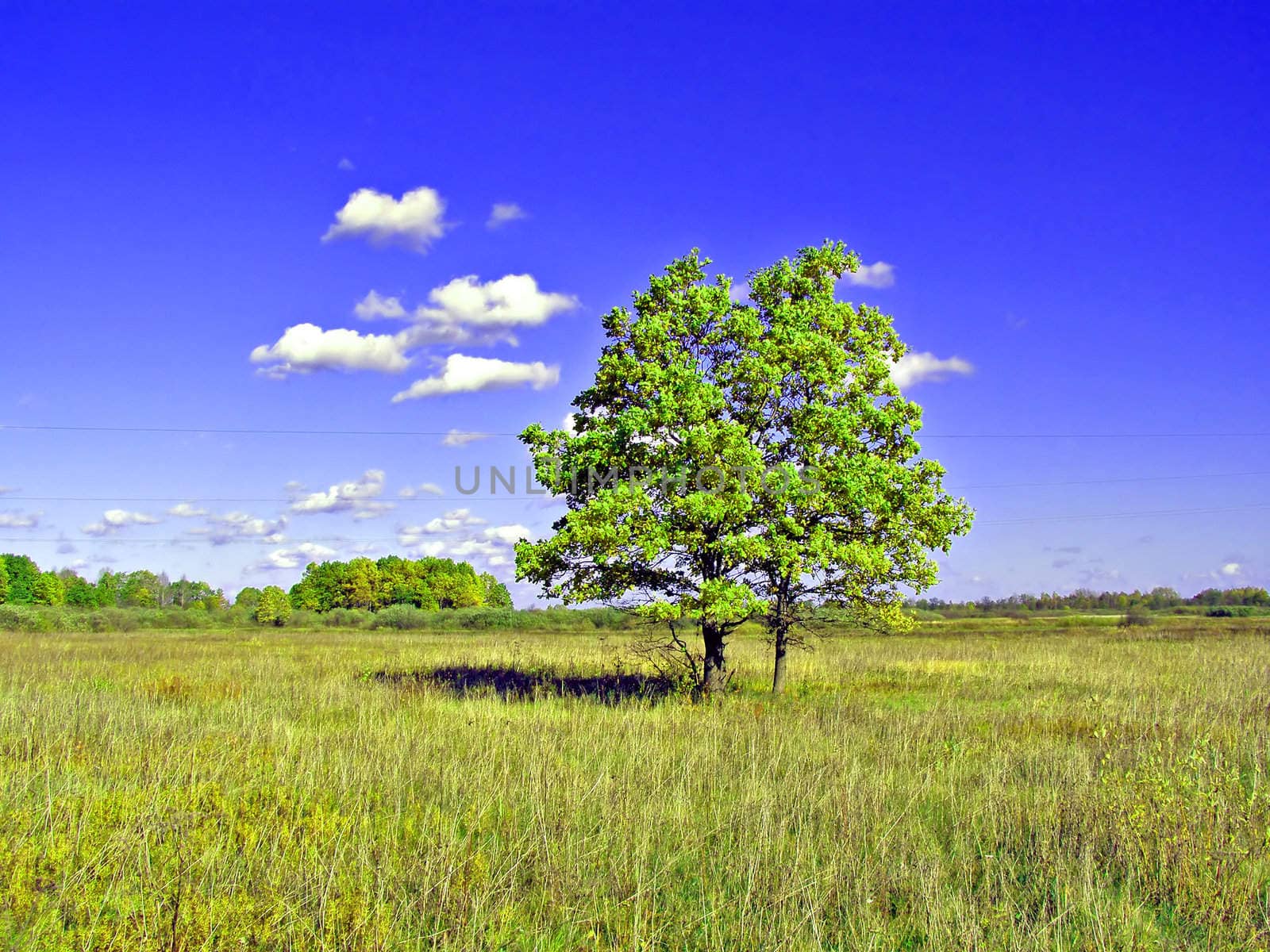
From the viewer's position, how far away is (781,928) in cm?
564

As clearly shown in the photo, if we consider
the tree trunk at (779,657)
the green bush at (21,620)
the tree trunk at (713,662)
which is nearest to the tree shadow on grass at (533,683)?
the tree trunk at (713,662)

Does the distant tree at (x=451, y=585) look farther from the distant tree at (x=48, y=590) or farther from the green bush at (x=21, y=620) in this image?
the green bush at (x=21, y=620)

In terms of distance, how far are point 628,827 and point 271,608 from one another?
288ft

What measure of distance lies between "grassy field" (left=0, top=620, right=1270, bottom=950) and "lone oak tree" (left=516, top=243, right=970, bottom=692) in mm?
3057

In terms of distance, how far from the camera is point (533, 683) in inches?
825

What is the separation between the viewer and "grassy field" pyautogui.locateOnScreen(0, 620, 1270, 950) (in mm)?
5715

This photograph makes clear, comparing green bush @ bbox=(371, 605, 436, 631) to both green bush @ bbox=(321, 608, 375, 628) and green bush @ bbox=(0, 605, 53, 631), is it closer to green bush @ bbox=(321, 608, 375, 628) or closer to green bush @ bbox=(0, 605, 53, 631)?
green bush @ bbox=(321, 608, 375, 628)

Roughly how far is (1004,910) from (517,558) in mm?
12291

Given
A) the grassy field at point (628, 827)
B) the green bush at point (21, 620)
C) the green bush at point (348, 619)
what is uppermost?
the grassy field at point (628, 827)

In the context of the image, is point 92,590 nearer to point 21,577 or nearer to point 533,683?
point 21,577

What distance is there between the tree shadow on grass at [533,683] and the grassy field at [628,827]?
261 cm

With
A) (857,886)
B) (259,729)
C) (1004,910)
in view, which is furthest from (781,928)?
(259,729)

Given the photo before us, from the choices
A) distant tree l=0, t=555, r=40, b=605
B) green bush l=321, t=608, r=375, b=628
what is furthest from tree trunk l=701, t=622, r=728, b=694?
distant tree l=0, t=555, r=40, b=605

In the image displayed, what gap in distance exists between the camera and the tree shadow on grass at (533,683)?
18.1 meters
